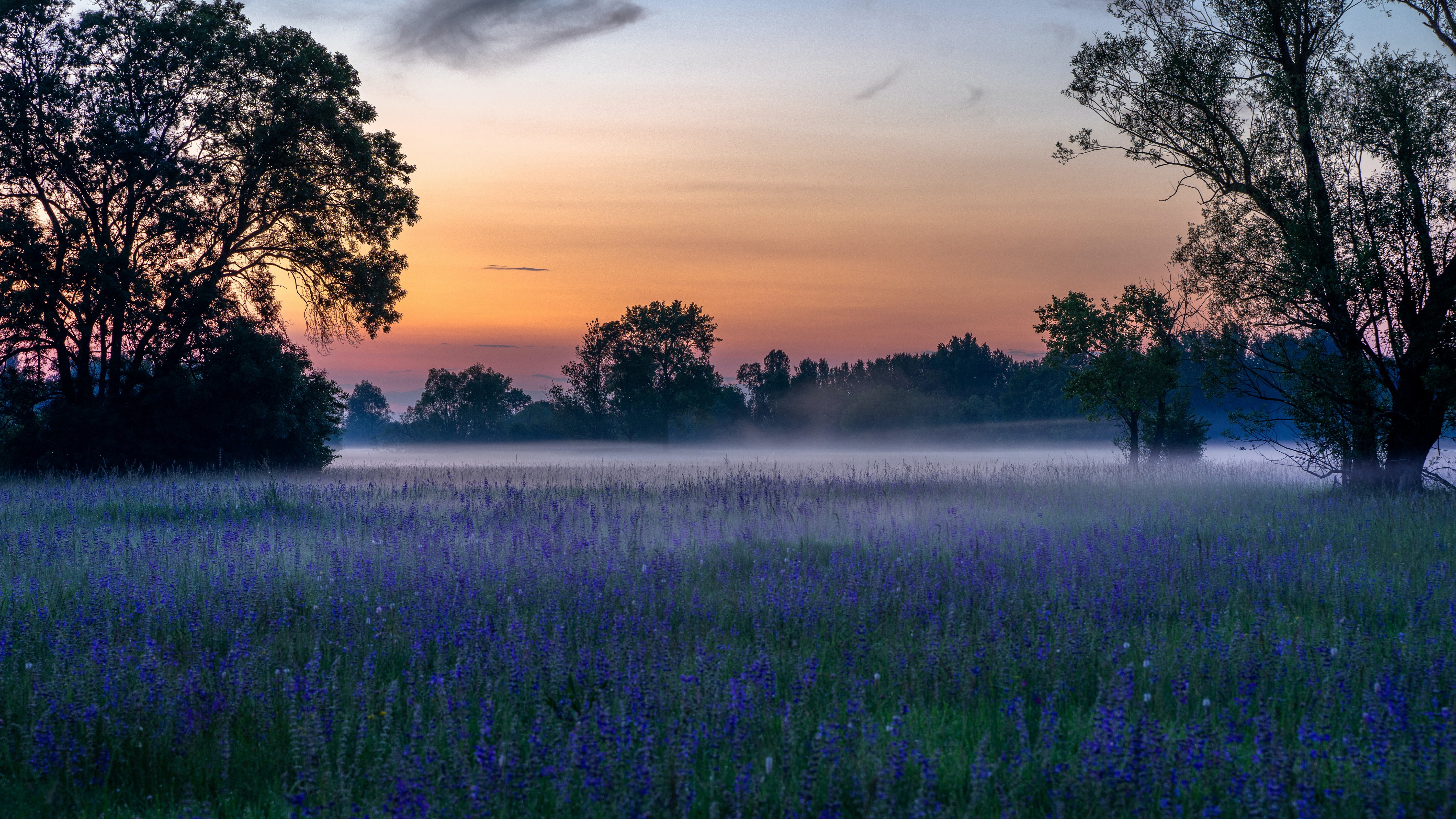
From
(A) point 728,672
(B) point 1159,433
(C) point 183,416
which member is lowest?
(A) point 728,672

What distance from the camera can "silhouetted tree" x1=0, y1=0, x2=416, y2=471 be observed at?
19984 mm

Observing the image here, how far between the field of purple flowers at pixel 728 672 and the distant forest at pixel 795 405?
58733mm

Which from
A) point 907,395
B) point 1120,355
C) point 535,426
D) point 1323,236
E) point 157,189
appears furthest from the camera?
point 907,395

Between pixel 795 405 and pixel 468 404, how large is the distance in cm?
3538

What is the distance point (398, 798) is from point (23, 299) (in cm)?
2256

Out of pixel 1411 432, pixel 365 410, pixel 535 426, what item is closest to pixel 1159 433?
pixel 1411 432

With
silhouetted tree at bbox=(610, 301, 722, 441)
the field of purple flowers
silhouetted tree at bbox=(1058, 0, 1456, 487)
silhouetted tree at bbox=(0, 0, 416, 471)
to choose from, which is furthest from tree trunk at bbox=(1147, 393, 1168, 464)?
silhouetted tree at bbox=(610, 301, 722, 441)

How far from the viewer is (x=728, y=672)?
15.5ft

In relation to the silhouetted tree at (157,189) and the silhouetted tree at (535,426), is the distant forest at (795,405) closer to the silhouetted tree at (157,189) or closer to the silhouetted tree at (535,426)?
the silhouetted tree at (535,426)

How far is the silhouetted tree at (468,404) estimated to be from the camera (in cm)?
9125

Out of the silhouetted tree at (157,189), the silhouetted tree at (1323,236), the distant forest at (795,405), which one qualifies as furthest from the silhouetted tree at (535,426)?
the silhouetted tree at (1323,236)

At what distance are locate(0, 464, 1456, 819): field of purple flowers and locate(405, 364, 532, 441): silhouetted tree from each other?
8353cm

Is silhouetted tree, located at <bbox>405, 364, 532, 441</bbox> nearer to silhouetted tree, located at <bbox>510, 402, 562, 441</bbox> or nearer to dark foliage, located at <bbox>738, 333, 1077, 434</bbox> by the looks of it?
silhouetted tree, located at <bbox>510, 402, 562, 441</bbox>

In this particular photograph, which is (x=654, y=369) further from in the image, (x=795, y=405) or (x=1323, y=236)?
(x=1323, y=236)
